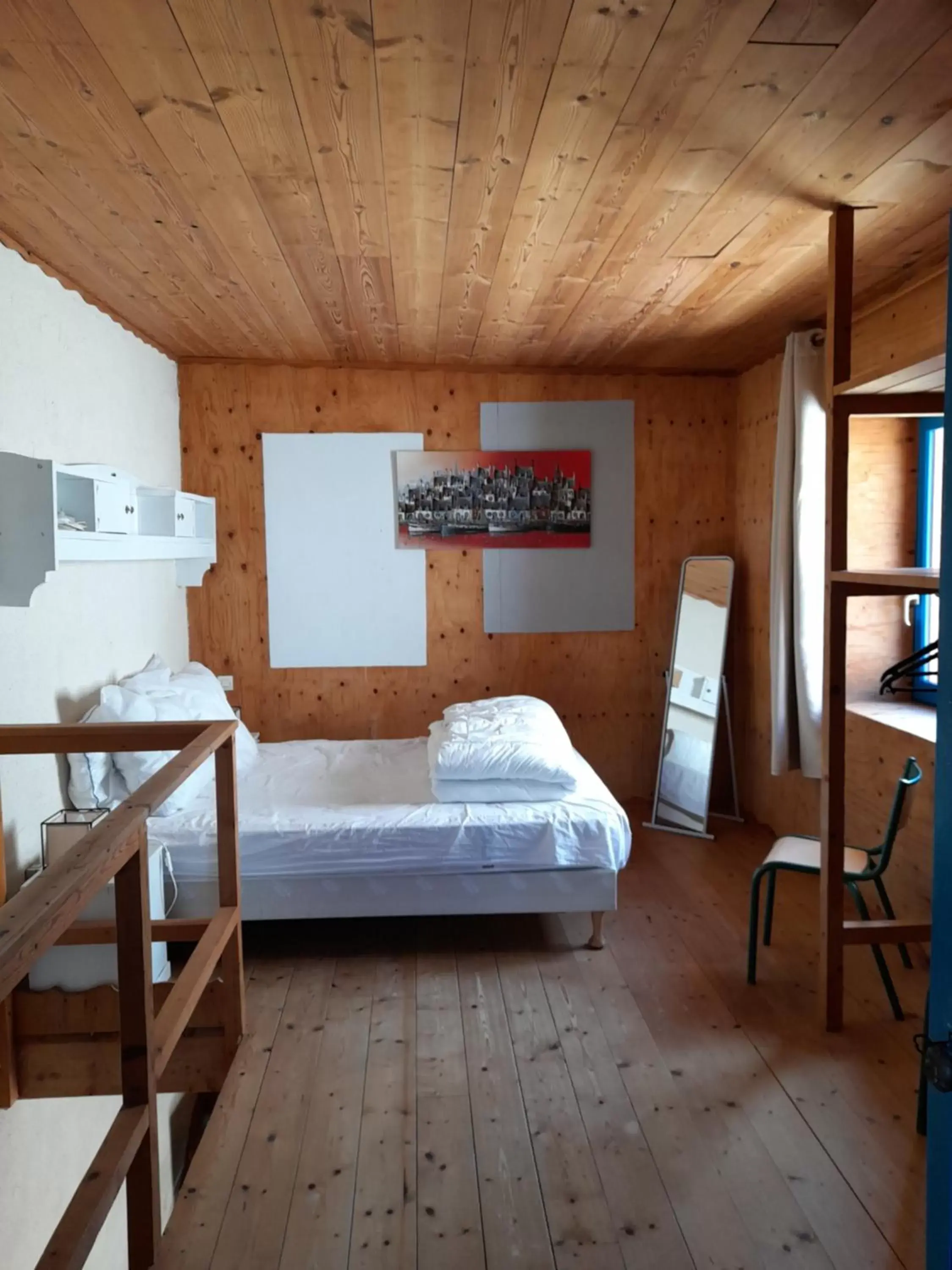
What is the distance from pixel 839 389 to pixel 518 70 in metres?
1.23

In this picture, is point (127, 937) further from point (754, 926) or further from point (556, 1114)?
point (754, 926)

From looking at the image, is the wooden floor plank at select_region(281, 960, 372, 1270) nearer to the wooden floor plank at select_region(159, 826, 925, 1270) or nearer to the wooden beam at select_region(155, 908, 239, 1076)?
the wooden floor plank at select_region(159, 826, 925, 1270)

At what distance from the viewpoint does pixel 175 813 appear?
3107 millimetres

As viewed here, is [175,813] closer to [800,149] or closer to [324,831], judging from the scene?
[324,831]

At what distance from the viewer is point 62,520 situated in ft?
8.45

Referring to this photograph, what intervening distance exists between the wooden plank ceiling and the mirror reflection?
1.49 metres

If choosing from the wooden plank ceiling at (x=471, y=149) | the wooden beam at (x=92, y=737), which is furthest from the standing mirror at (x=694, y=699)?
the wooden beam at (x=92, y=737)

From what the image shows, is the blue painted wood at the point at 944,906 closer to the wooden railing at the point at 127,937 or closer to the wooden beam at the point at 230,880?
the wooden railing at the point at 127,937

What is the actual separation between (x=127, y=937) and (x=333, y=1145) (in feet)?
3.43

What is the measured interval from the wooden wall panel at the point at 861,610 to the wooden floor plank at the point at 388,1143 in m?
1.85

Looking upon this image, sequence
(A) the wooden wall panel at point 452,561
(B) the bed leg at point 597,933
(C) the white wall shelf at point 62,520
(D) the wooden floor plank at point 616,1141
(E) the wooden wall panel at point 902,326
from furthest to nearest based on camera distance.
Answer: (A) the wooden wall panel at point 452,561 < (B) the bed leg at point 597,933 < (E) the wooden wall panel at point 902,326 < (C) the white wall shelf at point 62,520 < (D) the wooden floor plank at point 616,1141

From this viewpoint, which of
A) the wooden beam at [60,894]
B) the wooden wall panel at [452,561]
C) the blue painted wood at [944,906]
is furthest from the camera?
the wooden wall panel at [452,561]

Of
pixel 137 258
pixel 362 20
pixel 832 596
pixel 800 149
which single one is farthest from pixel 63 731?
pixel 800 149

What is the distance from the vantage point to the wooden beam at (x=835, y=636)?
2434 millimetres
